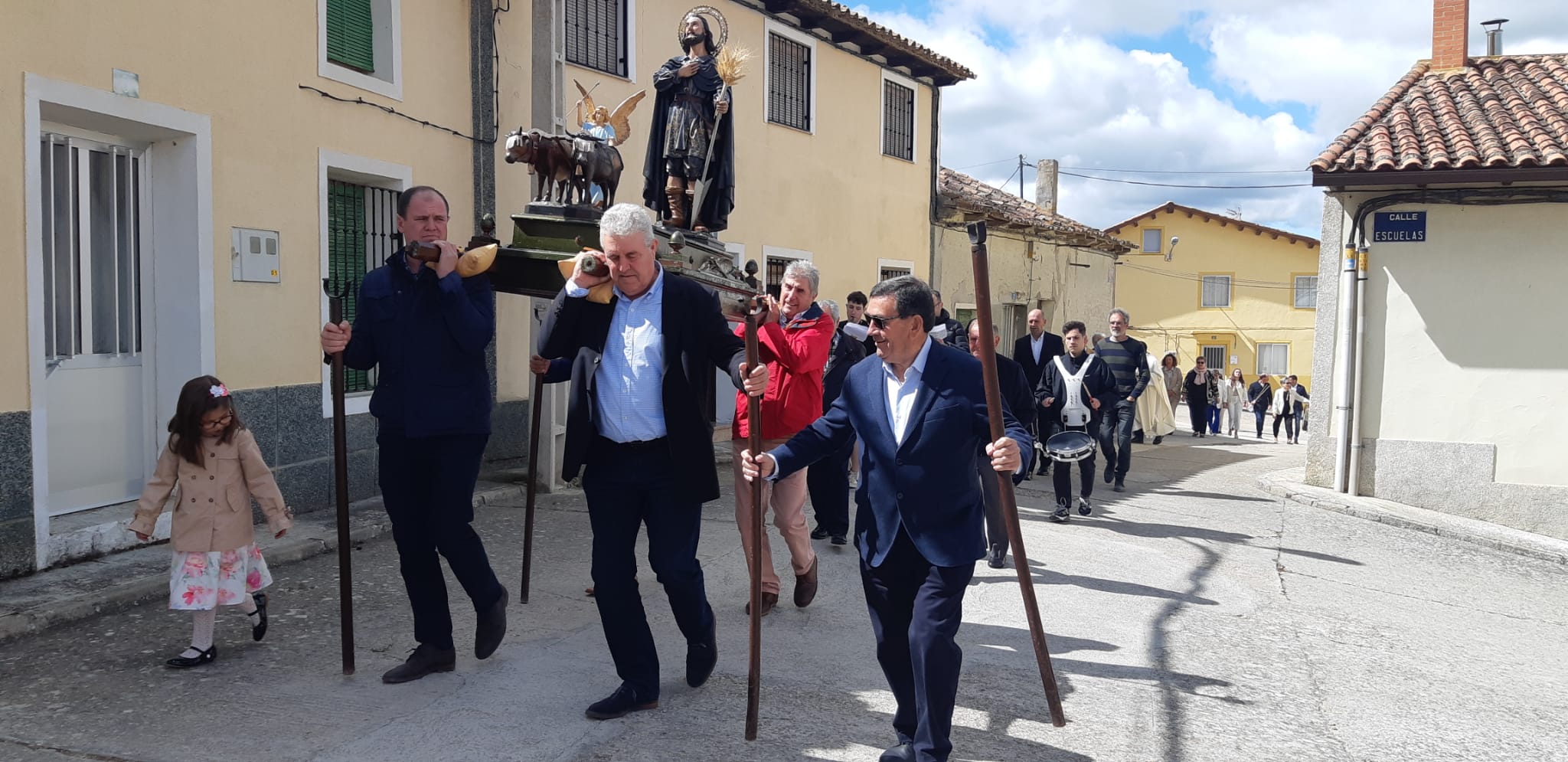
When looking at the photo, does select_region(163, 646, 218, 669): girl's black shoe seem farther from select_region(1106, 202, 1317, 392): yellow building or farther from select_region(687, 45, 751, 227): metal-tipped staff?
select_region(1106, 202, 1317, 392): yellow building

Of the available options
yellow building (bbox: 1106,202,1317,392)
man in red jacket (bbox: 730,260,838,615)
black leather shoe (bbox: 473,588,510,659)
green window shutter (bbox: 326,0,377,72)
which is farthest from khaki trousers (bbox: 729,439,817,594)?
yellow building (bbox: 1106,202,1317,392)

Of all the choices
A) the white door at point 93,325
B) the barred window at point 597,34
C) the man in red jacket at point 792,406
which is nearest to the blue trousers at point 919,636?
the man in red jacket at point 792,406

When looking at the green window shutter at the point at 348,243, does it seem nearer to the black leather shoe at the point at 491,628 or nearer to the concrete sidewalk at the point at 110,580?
the concrete sidewalk at the point at 110,580

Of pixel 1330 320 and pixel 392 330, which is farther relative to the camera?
pixel 1330 320

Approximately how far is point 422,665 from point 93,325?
4.09m

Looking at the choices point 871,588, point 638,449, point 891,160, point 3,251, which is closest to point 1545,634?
point 871,588

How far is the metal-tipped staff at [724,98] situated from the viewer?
275 inches

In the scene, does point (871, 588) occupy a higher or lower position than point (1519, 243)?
lower

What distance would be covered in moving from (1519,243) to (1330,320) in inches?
70.9

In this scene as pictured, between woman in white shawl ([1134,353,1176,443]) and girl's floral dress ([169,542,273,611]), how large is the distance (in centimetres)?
1529

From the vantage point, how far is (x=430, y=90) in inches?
387

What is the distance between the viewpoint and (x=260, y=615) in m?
5.14

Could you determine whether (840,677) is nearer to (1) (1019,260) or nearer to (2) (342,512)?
(2) (342,512)

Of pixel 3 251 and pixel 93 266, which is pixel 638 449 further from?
pixel 93 266
